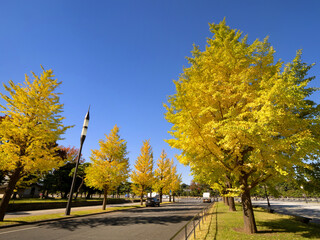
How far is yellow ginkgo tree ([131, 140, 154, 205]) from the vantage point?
98.1ft

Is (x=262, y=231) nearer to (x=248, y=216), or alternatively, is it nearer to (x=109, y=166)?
(x=248, y=216)

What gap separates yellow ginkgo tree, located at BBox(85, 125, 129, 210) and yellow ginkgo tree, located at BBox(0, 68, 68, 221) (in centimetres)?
804

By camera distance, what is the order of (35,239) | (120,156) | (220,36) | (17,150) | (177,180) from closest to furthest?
(35,239)
(220,36)
(17,150)
(120,156)
(177,180)

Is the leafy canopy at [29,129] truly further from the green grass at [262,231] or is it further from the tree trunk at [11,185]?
the green grass at [262,231]

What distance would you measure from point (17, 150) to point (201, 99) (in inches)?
439

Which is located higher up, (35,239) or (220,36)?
(220,36)

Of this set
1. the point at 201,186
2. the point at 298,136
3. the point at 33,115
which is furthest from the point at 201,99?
the point at 201,186

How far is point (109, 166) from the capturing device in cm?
1967

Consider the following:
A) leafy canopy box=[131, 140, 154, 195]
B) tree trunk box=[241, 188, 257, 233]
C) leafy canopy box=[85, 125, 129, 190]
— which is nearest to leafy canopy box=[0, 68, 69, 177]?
leafy canopy box=[85, 125, 129, 190]

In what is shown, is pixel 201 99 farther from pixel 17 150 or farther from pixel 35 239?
pixel 17 150

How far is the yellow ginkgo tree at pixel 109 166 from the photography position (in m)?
19.1

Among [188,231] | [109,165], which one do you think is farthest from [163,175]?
[188,231]

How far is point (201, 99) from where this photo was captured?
7715 mm

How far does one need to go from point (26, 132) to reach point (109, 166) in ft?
35.3
